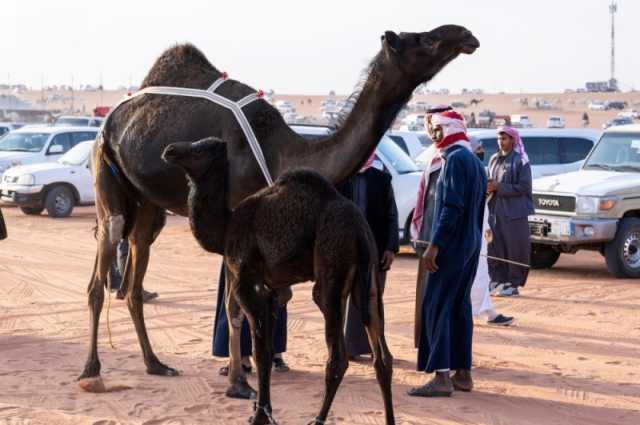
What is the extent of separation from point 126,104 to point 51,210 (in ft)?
49.0

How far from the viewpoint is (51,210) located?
22875 millimetres

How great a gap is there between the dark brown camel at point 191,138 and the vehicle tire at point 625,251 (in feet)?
26.1

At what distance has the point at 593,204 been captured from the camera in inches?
575

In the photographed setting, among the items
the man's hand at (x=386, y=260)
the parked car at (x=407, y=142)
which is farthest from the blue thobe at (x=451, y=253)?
the parked car at (x=407, y=142)

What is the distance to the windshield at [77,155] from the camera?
76.5ft

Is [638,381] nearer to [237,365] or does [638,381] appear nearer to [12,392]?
[237,365]

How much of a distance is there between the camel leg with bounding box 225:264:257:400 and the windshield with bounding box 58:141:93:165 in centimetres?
1647

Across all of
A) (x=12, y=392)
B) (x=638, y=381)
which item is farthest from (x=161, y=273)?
(x=638, y=381)

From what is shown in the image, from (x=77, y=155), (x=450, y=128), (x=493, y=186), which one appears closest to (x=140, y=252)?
(x=450, y=128)

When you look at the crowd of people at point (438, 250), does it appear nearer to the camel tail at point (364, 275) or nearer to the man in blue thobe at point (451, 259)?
the man in blue thobe at point (451, 259)

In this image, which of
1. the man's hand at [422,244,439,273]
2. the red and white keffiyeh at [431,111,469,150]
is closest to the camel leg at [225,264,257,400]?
the man's hand at [422,244,439,273]

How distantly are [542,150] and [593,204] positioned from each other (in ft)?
16.7

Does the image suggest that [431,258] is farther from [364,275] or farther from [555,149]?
[555,149]

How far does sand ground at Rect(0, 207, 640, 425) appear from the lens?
7352mm
